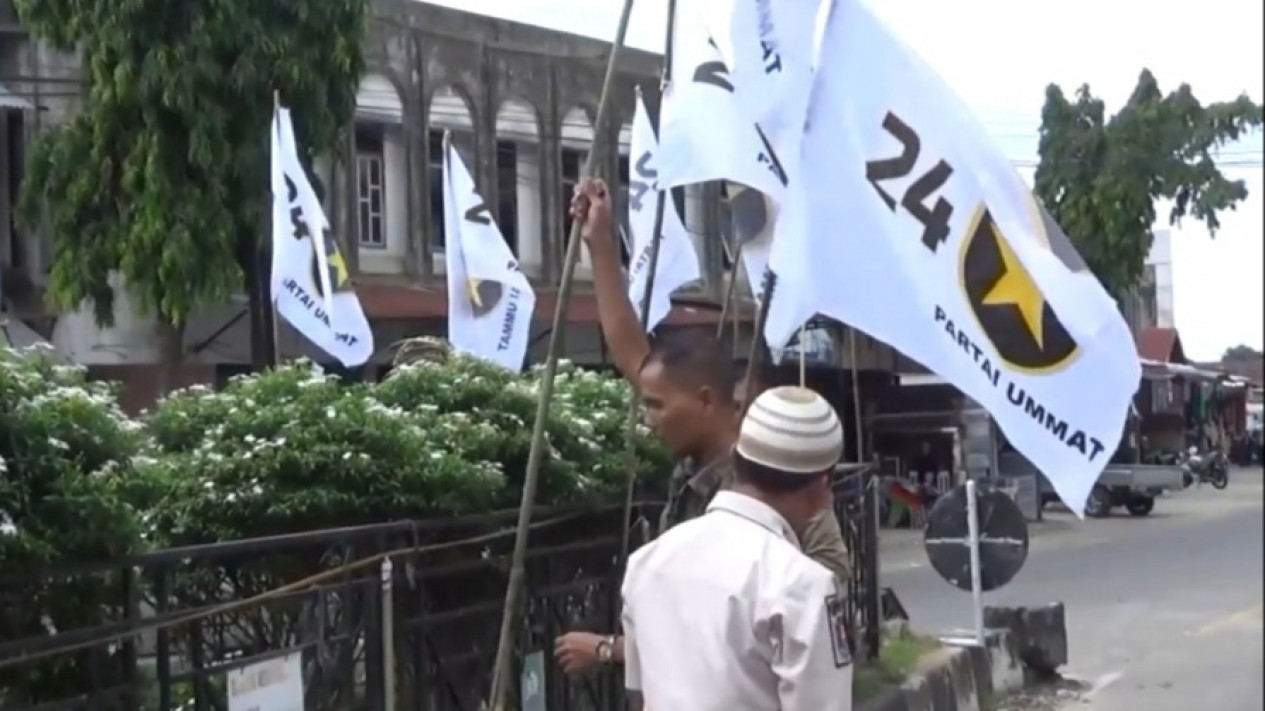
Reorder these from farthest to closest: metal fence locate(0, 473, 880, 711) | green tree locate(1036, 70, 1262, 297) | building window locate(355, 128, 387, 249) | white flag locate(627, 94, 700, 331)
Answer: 1. building window locate(355, 128, 387, 249)
2. green tree locate(1036, 70, 1262, 297)
3. white flag locate(627, 94, 700, 331)
4. metal fence locate(0, 473, 880, 711)

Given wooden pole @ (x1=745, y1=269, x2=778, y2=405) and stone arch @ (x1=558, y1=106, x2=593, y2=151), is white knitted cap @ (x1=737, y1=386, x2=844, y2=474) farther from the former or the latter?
stone arch @ (x1=558, y1=106, x2=593, y2=151)

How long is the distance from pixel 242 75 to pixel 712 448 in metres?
14.3

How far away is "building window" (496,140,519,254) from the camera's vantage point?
26422 millimetres

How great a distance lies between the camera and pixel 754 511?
3467 millimetres

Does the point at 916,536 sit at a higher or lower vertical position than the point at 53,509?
lower

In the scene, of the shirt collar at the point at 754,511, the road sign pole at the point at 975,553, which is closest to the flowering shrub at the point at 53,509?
the shirt collar at the point at 754,511

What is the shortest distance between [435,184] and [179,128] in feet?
23.6

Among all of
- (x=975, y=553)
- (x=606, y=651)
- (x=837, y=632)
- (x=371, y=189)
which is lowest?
(x=975, y=553)

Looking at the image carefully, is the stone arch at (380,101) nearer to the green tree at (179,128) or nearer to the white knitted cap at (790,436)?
the green tree at (179,128)

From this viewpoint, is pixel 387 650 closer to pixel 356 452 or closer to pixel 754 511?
pixel 356 452

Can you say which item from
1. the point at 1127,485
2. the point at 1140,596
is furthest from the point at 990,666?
the point at 1127,485

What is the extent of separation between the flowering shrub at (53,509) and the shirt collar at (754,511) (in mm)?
1700

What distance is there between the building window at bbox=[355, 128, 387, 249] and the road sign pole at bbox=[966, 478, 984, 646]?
13840 mm

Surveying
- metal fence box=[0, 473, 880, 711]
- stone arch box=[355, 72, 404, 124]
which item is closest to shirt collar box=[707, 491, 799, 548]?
metal fence box=[0, 473, 880, 711]
